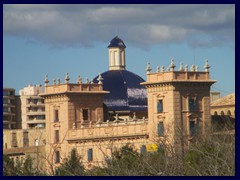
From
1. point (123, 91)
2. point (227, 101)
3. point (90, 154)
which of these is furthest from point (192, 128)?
point (227, 101)

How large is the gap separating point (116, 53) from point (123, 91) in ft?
8.58

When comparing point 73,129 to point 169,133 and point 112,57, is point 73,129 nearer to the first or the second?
point 112,57

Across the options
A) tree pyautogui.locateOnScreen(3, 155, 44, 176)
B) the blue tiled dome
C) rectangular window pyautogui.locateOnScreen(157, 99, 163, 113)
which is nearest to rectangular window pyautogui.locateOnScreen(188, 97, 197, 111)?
rectangular window pyautogui.locateOnScreen(157, 99, 163, 113)

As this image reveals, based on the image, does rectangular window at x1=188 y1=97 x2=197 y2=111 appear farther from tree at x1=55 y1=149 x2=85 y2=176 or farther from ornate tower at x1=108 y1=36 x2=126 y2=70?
tree at x1=55 y1=149 x2=85 y2=176

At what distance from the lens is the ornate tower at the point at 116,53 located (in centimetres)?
7431

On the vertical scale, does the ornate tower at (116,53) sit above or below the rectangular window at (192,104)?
above

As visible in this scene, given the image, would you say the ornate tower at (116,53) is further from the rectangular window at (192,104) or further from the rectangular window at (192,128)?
the rectangular window at (192,128)

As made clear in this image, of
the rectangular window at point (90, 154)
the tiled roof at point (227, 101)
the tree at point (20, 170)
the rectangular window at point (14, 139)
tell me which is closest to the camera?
the tree at point (20, 170)

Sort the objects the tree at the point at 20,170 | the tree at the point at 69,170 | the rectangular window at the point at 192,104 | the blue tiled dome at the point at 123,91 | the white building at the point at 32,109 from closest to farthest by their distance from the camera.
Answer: the tree at the point at 20,170, the tree at the point at 69,170, the rectangular window at the point at 192,104, the blue tiled dome at the point at 123,91, the white building at the point at 32,109

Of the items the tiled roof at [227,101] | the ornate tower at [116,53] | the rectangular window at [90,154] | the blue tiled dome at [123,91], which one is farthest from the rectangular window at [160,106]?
the tiled roof at [227,101]

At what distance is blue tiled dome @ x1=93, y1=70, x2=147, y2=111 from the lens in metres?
74.1

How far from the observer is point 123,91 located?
245 feet

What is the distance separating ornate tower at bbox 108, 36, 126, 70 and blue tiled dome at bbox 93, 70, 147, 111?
59cm

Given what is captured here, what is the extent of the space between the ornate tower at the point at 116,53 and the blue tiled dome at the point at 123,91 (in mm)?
595
